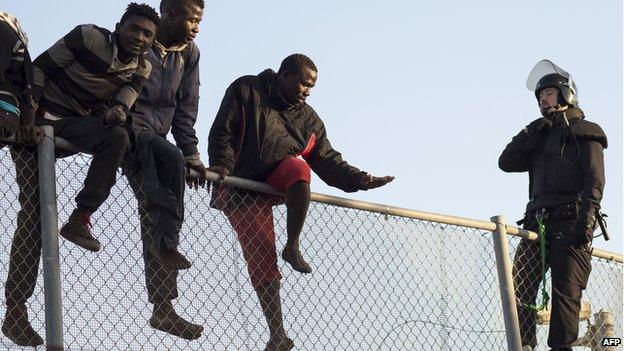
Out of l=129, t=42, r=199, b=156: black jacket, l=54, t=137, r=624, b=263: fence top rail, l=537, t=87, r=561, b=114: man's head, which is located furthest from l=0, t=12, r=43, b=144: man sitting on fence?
l=537, t=87, r=561, b=114: man's head

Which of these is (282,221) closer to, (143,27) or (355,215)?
(355,215)

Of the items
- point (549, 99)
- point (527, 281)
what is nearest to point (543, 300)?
point (527, 281)

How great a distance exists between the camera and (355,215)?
7734 millimetres

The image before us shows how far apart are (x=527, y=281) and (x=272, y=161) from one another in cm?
212

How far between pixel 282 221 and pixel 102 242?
1.30 metres

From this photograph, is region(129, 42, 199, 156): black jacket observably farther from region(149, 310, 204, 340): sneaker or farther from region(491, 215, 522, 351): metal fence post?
region(491, 215, 522, 351): metal fence post

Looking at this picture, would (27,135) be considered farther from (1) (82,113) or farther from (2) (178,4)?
(2) (178,4)

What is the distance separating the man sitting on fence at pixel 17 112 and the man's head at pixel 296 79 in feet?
5.89

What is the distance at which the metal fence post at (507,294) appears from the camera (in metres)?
8.32

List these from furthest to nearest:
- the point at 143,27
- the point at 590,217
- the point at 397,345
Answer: the point at 590,217 < the point at 397,345 < the point at 143,27

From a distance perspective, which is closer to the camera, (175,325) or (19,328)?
(19,328)

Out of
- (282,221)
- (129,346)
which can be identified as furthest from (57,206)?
(282,221)

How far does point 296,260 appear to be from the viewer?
7.35 meters

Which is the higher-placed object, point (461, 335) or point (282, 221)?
point (282, 221)
